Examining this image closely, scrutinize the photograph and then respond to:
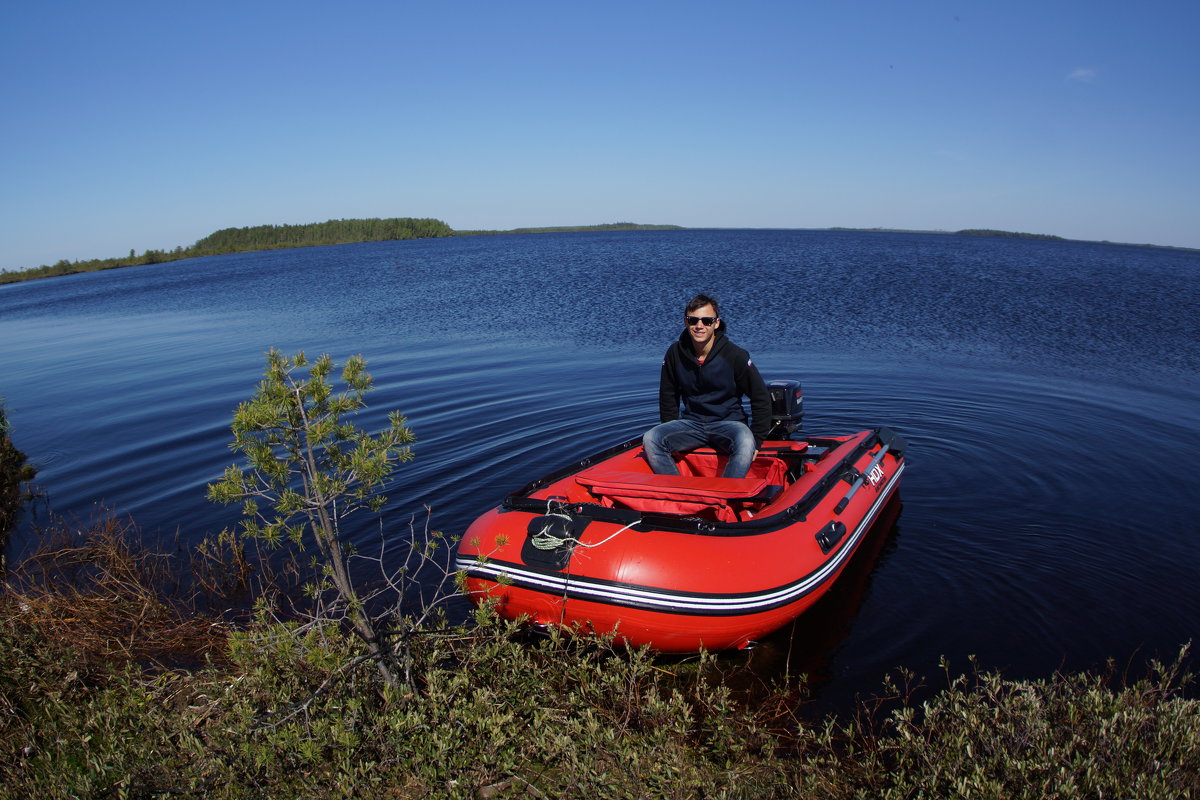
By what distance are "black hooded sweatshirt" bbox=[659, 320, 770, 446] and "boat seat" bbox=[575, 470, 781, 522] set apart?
789 millimetres

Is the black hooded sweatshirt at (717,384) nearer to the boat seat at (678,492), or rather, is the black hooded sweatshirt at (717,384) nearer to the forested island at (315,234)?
the boat seat at (678,492)

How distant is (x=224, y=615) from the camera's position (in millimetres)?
5656

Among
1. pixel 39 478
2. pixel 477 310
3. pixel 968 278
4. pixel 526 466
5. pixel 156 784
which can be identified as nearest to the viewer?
pixel 156 784

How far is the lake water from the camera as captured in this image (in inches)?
213

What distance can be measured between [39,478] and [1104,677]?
Answer: 36.5ft

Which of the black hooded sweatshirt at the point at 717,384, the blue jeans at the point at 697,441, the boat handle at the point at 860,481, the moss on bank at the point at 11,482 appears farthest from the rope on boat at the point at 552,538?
the moss on bank at the point at 11,482

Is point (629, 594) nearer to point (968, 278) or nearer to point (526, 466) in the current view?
point (526, 466)

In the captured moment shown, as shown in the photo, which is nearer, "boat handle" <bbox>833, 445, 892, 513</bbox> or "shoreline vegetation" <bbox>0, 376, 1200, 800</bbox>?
"shoreline vegetation" <bbox>0, 376, 1200, 800</bbox>

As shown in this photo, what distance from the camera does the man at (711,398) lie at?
233 inches

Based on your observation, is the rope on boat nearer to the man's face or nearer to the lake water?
the lake water

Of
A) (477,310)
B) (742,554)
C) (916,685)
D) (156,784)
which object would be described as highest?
(477,310)

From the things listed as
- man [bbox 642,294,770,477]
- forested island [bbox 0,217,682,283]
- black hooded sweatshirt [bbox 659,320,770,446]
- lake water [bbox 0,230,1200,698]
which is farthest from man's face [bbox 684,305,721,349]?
forested island [bbox 0,217,682,283]

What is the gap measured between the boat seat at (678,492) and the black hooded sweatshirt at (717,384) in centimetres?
79

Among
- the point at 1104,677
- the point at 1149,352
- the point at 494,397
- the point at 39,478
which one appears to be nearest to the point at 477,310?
the point at 494,397
